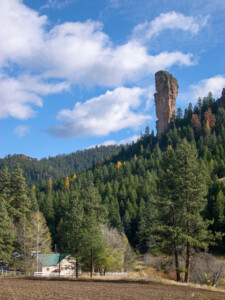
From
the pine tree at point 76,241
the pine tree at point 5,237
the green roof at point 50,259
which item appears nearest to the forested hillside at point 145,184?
the pine tree at point 76,241

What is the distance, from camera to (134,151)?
125 metres

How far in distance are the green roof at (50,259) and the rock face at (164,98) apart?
87.3 meters

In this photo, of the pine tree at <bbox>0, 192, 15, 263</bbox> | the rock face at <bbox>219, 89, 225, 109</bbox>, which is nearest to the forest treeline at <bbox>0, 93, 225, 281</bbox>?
the rock face at <bbox>219, 89, 225, 109</bbox>

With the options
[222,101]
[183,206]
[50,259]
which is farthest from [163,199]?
[222,101]

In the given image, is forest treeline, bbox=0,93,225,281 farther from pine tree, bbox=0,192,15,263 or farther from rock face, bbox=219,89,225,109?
pine tree, bbox=0,192,15,263

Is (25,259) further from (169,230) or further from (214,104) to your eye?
(214,104)

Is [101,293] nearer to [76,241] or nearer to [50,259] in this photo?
[76,241]

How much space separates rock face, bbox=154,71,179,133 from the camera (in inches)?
4815

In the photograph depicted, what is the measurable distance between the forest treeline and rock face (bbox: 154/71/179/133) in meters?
3.85

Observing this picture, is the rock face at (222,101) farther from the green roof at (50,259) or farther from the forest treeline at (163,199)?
the green roof at (50,259)

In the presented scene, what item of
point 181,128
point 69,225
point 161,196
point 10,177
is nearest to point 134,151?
point 181,128

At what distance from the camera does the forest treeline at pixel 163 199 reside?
18.7 m

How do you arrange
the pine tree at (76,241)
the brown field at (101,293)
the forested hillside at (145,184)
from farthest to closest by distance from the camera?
the forested hillside at (145,184) < the pine tree at (76,241) < the brown field at (101,293)

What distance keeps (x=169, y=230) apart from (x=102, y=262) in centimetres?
1167
